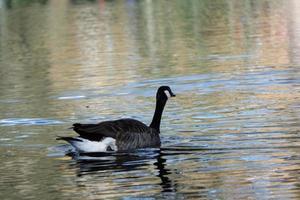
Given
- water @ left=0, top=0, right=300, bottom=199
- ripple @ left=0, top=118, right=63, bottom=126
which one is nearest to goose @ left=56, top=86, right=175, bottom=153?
water @ left=0, top=0, right=300, bottom=199

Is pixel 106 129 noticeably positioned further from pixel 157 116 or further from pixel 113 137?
pixel 157 116

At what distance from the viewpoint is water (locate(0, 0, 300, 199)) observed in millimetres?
15562

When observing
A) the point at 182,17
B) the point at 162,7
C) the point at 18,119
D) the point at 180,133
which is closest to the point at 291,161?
the point at 180,133

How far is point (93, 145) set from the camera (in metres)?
18.5

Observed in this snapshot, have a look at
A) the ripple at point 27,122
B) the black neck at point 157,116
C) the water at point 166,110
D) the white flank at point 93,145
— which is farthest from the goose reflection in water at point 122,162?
the ripple at point 27,122

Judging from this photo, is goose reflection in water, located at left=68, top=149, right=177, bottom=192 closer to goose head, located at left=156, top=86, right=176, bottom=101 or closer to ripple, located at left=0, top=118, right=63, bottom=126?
goose head, located at left=156, top=86, right=176, bottom=101

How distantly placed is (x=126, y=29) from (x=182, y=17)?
11.2 meters

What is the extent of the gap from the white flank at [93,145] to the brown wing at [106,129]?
78 mm

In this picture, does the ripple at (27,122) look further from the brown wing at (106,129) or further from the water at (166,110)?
the brown wing at (106,129)

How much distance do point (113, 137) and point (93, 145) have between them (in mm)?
484

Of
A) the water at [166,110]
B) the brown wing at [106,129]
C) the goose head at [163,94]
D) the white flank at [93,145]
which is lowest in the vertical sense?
the water at [166,110]

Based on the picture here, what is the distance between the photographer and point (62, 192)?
15.2 meters

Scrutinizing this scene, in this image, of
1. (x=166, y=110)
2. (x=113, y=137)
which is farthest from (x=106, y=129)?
(x=166, y=110)

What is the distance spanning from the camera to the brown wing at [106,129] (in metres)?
18.3
